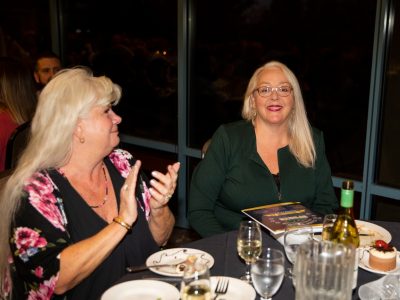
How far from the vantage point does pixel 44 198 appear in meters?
1.73

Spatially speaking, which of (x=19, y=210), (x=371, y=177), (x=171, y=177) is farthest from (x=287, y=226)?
(x=371, y=177)

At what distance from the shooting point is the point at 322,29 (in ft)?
13.0

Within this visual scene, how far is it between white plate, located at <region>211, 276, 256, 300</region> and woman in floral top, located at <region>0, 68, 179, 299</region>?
0.44m

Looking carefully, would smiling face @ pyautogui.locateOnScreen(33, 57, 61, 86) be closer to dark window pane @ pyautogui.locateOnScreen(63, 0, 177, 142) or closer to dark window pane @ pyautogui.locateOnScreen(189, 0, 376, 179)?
dark window pane @ pyautogui.locateOnScreen(63, 0, 177, 142)

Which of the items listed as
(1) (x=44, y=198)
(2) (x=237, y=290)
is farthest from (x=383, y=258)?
(1) (x=44, y=198)

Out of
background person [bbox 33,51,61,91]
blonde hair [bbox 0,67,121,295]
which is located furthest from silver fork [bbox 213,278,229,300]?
background person [bbox 33,51,61,91]

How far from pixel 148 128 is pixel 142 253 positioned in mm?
3318

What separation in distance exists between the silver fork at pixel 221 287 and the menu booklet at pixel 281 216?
0.38 metres

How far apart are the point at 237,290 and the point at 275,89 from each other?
1.36 m

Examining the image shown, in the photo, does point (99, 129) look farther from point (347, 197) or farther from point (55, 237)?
point (347, 197)

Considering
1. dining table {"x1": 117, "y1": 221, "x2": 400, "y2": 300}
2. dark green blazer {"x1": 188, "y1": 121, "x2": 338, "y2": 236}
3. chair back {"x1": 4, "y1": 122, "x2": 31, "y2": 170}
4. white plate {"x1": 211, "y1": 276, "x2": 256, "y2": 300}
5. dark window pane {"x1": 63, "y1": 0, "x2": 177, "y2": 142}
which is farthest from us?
dark window pane {"x1": 63, "y1": 0, "x2": 177, "y2": 142}

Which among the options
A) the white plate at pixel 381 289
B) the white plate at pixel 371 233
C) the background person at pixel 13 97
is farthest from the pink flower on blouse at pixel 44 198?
the background person at pixel 13 97

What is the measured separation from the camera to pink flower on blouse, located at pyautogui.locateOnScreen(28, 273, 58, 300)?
5.53 feet

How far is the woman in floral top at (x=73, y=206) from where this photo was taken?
5.48 ft
